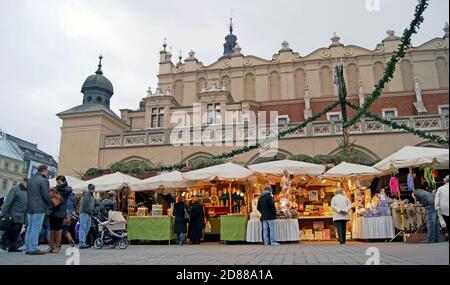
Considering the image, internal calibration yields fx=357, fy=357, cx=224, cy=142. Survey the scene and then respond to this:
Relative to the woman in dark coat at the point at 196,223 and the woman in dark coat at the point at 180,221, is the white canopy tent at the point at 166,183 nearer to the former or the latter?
the woman in dark coat at the point at 180,221

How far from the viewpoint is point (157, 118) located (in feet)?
71.4

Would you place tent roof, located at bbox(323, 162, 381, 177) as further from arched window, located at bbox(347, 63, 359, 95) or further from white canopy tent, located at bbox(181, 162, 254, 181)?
arched window, located at bbox(347, 63, 359, 95)

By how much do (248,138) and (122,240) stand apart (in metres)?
9.82

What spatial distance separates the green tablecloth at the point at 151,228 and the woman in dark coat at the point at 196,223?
21.5 inches

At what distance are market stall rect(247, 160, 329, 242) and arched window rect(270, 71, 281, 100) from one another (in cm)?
1509

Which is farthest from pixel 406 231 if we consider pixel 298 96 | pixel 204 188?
pixel 298 96

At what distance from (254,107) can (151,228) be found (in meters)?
15.1

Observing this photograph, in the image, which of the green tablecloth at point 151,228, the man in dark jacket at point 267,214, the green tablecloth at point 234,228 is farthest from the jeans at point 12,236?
the man in dark jacket at point 267,214

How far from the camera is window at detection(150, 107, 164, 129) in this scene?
21.6 m

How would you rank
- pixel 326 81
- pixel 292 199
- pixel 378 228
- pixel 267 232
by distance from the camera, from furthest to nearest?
pixel 326 81 → pixel 292 199 → pixel 378 228 → pixel 267 232

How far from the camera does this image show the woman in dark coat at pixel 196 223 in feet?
29.6

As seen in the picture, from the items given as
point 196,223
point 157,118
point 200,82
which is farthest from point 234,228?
point 200,82

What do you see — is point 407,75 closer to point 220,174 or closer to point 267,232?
point 220,174
